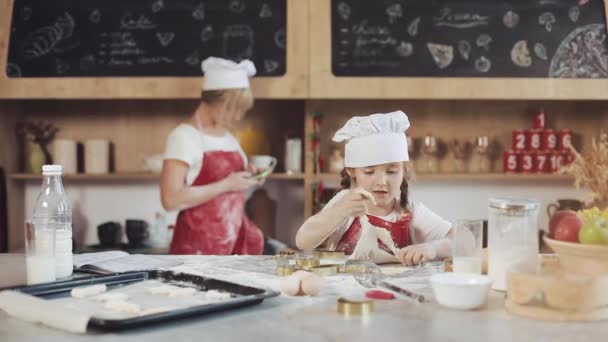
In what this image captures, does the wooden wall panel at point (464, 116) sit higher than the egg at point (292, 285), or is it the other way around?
the wooden wall panel at point (464, 116)

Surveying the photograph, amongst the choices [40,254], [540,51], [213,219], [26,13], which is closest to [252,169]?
[213,219]

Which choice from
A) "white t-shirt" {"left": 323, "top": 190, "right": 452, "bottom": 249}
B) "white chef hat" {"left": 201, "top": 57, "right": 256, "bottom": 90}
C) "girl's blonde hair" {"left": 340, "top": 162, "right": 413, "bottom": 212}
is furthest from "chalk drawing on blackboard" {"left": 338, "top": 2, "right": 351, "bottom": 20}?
"white t-shirt" {"left": 323, "top": 190, "right": 452, "bottom": 249}

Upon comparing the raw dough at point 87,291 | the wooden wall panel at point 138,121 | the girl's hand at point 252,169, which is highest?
the wooden wall panel at point 138,121

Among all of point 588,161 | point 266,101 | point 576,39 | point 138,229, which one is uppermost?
point 576,39

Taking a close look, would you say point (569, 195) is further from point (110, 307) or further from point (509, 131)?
point (110, 307)

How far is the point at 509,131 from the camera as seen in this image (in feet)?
14.1

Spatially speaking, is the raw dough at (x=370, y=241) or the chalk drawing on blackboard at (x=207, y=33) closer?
the raw dough at (x=370, y=241)

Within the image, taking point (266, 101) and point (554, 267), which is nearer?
point (554, 267)

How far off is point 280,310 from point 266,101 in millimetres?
2874

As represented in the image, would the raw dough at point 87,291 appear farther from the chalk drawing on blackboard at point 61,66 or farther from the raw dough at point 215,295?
the chalk drawing on blackboard at point 61,66

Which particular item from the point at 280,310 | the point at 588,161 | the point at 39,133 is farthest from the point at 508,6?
the point at 280,310

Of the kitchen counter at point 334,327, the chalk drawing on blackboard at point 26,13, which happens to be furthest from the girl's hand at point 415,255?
the chalk drawing on blackboard at point 26,13

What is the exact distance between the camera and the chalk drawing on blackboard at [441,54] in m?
3.94

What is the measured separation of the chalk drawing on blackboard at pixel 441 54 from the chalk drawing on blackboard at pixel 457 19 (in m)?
0.12
